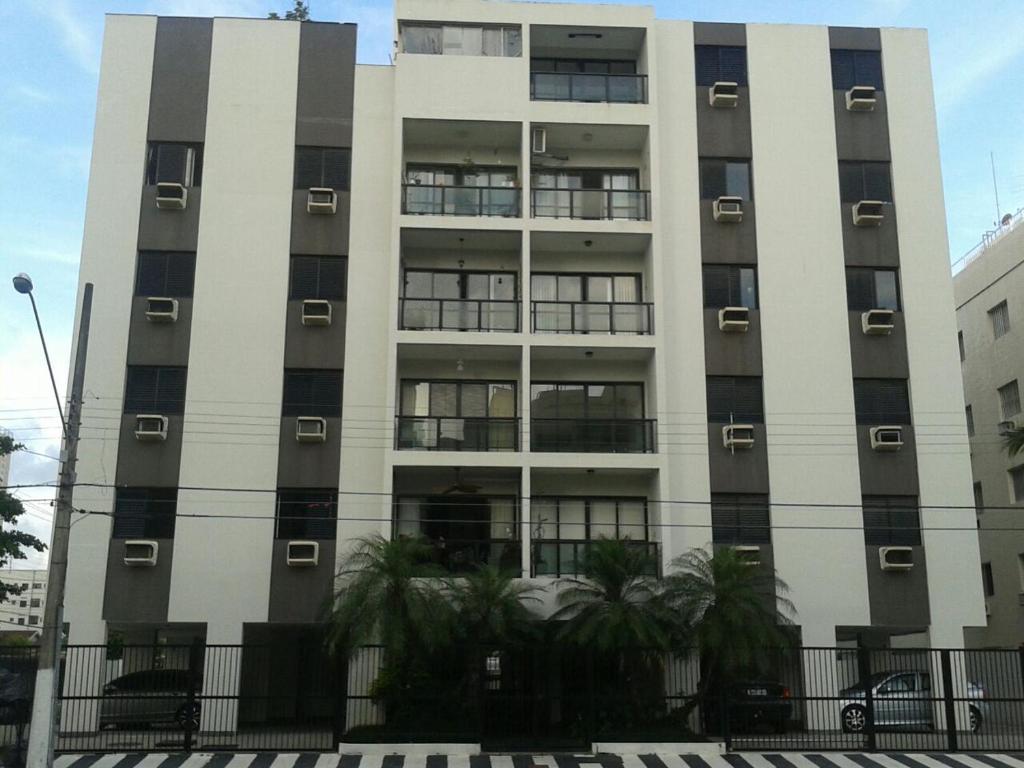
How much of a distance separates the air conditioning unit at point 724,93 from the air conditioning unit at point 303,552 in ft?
52.7

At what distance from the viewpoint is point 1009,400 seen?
3916 centimetres

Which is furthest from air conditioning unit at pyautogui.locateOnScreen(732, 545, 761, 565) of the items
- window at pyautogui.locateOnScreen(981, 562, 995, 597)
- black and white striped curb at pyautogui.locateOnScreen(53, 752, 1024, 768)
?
window at pyautogui.locateOnScreen(981, 562, 995, 597)

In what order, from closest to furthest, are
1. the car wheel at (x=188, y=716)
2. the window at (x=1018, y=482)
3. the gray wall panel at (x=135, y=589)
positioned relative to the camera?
the car wheel at (x=188, y=716) → the gray wall panel at (x=135, y=589) → the window at (x=1018, y=482)

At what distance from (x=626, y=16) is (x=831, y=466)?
1334 centimetres

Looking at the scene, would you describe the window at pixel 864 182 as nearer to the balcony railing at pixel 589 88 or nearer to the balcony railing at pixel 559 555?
the balcony railing at pixel 589 88

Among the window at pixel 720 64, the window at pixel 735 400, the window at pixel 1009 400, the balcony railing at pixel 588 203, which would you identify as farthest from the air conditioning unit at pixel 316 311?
the window at pixel 1009 400

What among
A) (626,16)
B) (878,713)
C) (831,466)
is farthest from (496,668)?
(626,16)

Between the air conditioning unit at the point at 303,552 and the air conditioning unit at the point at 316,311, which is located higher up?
the air conditioning unit at the point at 316,311

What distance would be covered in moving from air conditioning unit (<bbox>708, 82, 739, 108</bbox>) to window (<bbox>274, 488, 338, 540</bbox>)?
1480cm

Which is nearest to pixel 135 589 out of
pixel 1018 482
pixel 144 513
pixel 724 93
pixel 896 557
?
pixel 144 513

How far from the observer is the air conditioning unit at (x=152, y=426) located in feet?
88.3

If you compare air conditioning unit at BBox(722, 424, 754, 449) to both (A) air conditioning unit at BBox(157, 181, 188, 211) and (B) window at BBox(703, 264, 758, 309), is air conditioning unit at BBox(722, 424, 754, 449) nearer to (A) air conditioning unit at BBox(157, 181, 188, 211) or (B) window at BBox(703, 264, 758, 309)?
(B) window at BBox(703, 264, 758, 309)

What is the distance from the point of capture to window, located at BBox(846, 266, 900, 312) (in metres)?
28.9

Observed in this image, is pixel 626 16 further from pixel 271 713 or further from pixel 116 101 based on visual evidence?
pixel 271 713
